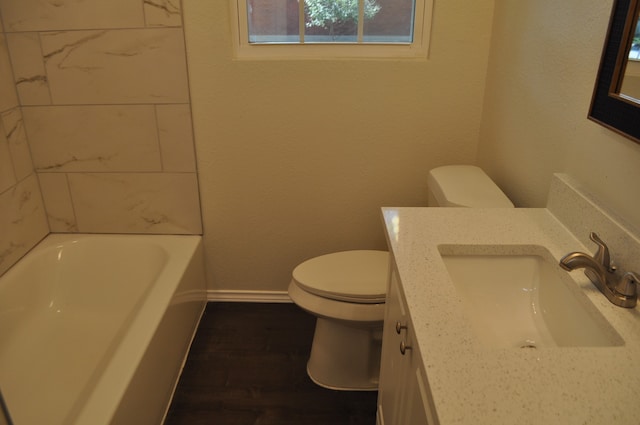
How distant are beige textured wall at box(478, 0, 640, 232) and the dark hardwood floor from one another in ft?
3.54

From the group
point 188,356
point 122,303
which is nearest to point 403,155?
point 188,356

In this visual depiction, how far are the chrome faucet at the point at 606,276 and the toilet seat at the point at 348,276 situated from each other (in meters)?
0.86

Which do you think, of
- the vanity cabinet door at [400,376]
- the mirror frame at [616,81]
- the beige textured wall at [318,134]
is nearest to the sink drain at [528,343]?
the vanity cabinet door at [400,376]

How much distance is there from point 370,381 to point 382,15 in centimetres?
155

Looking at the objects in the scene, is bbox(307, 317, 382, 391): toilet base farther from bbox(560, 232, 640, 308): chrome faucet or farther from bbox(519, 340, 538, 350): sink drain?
bbox(560, 232, 640, 308): chrome faucet

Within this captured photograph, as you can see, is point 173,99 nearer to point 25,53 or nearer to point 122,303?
point 25,53

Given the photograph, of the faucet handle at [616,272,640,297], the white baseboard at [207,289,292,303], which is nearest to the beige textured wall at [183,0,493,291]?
the white baseboard at [207,289,292,303]

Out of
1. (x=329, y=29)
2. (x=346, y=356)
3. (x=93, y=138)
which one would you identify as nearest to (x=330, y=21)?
(x=329, y=29)

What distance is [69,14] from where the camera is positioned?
6.75ft

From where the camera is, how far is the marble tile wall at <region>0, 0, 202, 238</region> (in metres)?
2.07

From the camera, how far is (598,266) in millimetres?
1082

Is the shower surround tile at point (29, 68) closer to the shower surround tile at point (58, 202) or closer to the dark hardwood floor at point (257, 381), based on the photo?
the shower surround tile at point (58, 202)

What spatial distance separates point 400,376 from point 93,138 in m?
1.77

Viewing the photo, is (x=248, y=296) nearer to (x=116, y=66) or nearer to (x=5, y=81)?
(x=116, y=66)
